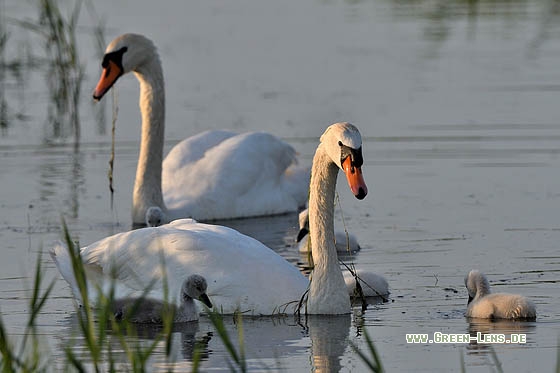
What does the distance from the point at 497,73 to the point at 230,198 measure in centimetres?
642

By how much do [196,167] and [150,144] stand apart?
575 mm

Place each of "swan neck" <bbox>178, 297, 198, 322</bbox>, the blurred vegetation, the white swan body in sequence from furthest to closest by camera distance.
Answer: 1. the blurred vegetation
2. the white swan body
3. "swan neck" <bbox>178, 297, 198, 322</bbox>

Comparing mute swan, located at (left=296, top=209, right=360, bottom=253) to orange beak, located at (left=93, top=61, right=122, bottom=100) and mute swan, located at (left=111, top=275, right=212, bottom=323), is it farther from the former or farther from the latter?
orange beak, located at (left=93, top=61, right=122, bottom=100)

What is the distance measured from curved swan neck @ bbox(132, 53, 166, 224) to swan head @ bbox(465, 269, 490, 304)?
388 centimetres

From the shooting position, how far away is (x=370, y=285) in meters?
A: 8.98

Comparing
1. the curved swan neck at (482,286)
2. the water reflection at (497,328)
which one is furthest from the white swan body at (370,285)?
the water reflection at (497,328)

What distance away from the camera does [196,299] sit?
8.25 meters

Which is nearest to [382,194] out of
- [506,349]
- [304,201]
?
[304,201]

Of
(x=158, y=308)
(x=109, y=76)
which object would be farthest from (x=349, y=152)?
(x=109, y=76)

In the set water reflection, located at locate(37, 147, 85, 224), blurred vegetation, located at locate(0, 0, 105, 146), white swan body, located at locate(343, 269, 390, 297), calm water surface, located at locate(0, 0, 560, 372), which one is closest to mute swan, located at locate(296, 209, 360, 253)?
calm water surface, located at locate(0, 0, 560, 372)

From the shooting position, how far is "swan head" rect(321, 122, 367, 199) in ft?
26.3

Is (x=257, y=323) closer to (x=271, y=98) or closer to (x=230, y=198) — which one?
(x=230, y=198)

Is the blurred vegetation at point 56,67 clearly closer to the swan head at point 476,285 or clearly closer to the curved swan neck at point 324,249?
the curved swan neck at point 324,249

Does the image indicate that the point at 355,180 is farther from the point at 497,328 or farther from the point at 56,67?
the point at 56,67
